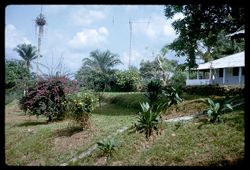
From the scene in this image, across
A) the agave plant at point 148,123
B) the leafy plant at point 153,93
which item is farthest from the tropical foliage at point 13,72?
the agave plant at point 148,123

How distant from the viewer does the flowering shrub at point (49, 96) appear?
580 inches

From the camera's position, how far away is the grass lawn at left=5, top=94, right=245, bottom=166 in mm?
7676

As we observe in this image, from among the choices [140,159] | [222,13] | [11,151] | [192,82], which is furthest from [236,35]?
[192,82]

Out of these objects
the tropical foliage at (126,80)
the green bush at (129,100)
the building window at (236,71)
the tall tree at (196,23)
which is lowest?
the green bush at (129,100)

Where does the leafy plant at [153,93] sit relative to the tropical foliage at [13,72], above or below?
below

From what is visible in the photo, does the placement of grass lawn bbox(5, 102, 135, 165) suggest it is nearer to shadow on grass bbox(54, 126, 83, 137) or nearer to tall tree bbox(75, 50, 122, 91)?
shadow on grass bbox(54, 126, 83, 137)

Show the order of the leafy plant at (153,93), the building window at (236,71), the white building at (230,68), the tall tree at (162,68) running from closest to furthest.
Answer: the leafy plant at (153,93) < the white building at (230,68) < the building window at (236,71) < the tall tree at (162,68)

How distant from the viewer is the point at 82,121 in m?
11.4

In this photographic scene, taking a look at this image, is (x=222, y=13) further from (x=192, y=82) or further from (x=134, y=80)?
(x=192, y=82)

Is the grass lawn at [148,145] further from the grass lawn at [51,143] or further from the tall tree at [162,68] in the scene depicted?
the tall tree at [162,68]

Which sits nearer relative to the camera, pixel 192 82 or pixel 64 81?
pixel 64 81

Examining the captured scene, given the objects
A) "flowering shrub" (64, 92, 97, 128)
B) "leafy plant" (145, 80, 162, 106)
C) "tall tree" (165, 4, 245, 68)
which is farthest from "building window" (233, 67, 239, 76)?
"flowering shrub" (64, 92, 97, 128)

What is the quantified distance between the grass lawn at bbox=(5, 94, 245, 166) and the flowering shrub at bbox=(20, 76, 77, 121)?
9.44 ft
